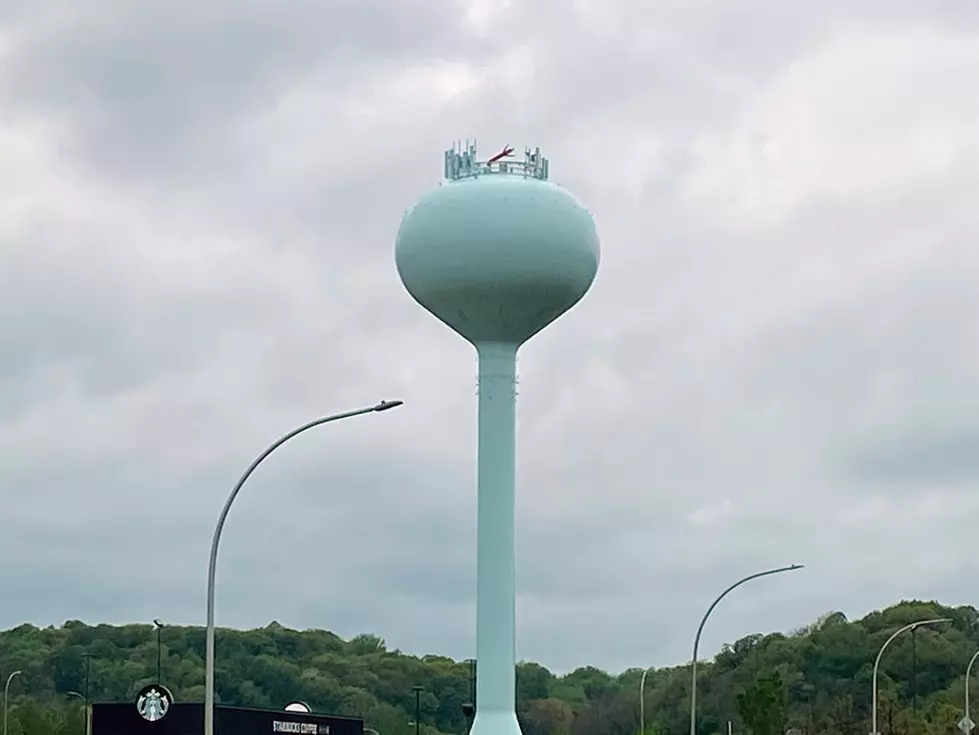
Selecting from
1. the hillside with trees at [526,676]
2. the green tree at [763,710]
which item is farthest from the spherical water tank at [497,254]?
the hillside with trees at [526,676]

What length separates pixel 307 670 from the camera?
106438 mm

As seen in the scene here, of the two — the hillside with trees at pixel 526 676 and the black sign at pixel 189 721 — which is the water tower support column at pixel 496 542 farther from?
the hillside with trees at pixel 526 676

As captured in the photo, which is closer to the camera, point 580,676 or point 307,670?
point 307,670

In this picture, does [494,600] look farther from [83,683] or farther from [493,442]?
[83,683]

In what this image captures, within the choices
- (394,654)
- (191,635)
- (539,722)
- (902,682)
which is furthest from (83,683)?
(902,682)

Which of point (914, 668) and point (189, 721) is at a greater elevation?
point (914, 668)

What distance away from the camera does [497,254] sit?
164 feet

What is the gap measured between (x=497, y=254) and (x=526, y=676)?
6841cm

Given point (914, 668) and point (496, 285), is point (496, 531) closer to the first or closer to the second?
point (496, 285)

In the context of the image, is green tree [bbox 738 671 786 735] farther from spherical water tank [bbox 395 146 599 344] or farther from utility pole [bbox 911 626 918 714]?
spherical water tank [bbox 395 146 599 344]

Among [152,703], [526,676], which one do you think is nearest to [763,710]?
[152,703]

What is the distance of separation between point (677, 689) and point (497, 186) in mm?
58588

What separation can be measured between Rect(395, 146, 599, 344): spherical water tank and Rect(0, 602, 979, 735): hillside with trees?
46.6 m

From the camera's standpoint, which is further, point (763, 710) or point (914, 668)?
point (914, 668)
